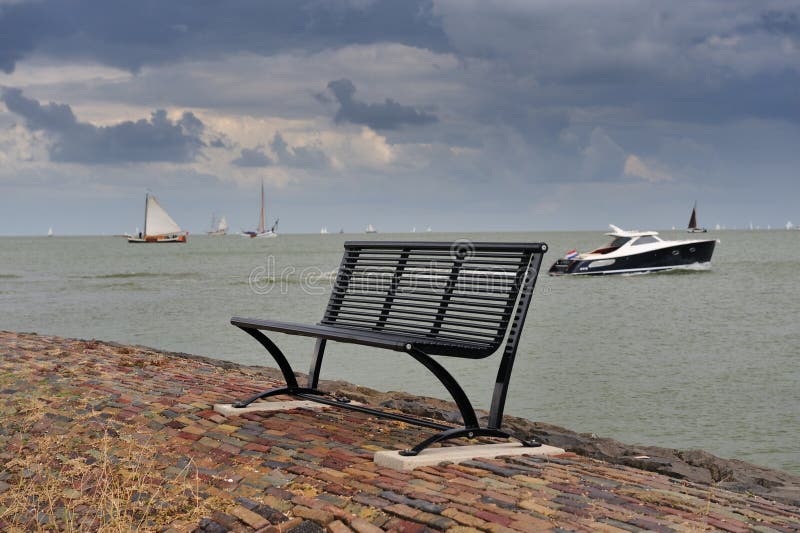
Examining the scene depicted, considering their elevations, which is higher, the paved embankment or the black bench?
the black bench

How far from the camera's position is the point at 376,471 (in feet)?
14.6

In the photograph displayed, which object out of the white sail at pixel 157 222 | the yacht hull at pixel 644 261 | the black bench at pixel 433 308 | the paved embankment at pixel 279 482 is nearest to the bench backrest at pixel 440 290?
the black bench at pixel 433 308

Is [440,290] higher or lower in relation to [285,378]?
higher

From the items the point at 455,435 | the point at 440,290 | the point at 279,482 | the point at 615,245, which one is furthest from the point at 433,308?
the point at 615,245

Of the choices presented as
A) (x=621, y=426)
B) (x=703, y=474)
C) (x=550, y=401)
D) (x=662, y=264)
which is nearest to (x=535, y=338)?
(x=550, y=401)

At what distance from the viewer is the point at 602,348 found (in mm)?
19641

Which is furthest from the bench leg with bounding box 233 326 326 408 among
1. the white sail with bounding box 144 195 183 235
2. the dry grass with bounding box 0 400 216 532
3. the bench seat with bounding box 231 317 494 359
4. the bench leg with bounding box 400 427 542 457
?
the white sail with bounding box 144 195 183 235

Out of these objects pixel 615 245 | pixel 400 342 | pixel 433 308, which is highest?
pixel 615 245

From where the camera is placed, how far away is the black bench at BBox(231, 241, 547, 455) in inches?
193

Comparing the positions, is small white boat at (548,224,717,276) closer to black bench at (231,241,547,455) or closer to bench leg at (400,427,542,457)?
black bench at (231,241,547,455)

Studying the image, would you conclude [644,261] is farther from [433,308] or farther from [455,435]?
[455,435]

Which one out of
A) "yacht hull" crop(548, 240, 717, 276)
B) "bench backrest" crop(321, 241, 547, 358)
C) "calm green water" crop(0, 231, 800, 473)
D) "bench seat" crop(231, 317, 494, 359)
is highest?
"yacht hull" crop(548, 240, 717, 276)

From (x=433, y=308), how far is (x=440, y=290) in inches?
7.1

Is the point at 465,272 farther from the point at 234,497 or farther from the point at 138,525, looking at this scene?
the point at 138,525
